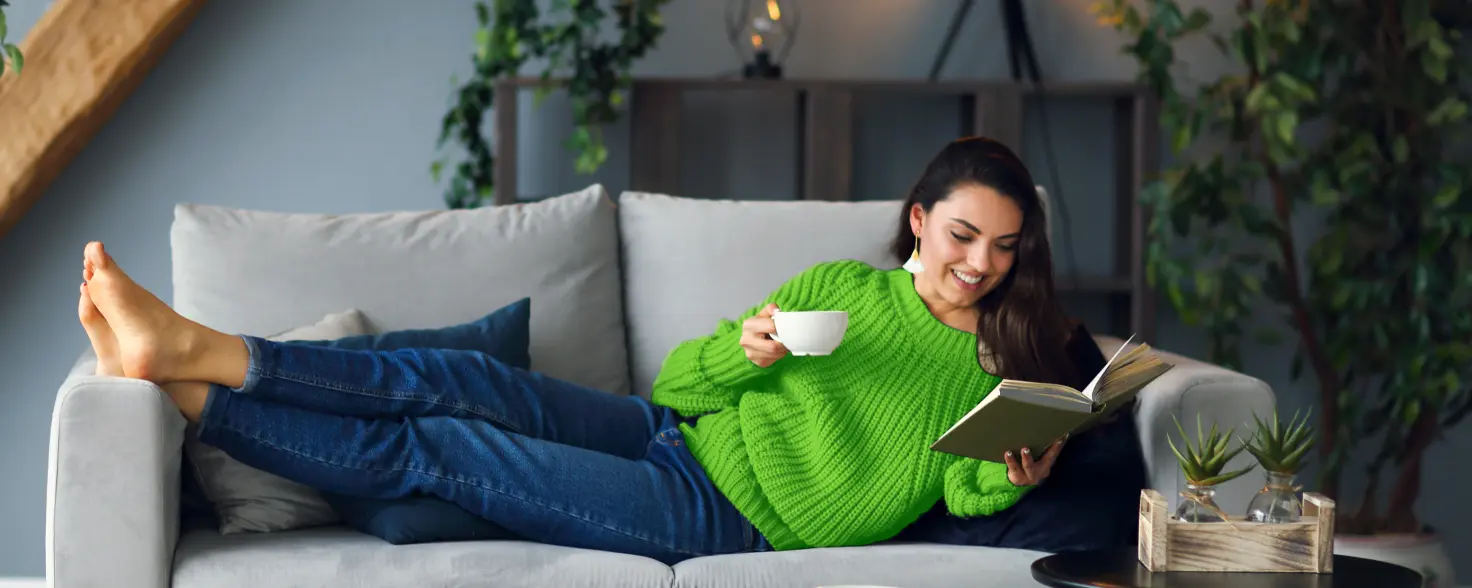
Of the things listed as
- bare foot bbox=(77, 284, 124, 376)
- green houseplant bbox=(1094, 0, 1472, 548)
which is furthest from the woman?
green houseplant bbox=(1094, 0, 1472, 548)

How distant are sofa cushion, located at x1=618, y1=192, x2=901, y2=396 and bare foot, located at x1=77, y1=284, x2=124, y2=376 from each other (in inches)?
33.6

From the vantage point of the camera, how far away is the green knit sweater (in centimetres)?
181

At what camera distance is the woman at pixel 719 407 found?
1.67 metres

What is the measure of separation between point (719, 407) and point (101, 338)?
86cm

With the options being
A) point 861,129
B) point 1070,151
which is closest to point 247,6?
point 861,129

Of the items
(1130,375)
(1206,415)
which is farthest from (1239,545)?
(1206,415)

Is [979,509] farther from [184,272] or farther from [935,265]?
[184,272]

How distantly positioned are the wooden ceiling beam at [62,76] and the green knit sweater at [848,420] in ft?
4.66

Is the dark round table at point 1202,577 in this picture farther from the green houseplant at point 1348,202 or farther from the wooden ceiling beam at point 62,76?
the wooden ceiling beam at point 62,76

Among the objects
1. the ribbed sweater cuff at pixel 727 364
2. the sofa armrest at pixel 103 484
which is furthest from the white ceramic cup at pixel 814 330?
the sofa armrest at pixel 103 484

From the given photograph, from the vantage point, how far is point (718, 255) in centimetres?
225

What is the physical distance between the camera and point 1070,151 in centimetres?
305

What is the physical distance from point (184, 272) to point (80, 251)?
0.86m

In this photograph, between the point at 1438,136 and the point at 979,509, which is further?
the point at 1438,136
